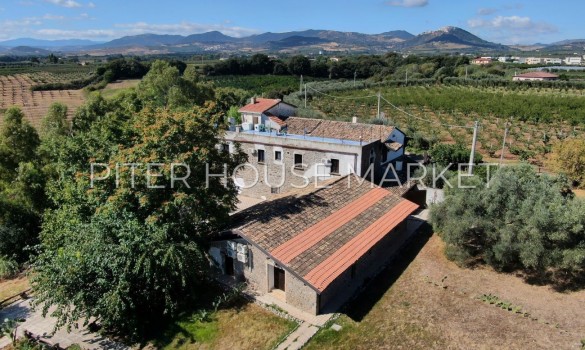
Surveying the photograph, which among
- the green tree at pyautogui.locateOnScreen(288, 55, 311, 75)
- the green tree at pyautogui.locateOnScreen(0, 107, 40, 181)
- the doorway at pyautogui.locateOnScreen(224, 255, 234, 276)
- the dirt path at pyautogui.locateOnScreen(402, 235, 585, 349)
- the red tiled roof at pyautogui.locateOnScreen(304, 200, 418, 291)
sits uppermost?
the green tree at pyautogui.locateOnScreen(288, 55, 311, 75)

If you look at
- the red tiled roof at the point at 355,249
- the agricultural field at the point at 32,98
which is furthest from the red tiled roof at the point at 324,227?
the agricultural field at the point at 32,98

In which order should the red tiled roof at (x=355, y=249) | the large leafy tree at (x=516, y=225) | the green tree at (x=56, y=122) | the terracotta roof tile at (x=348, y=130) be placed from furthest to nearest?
the green tree at (x=56, y=122) < the terracotta roof tile at (x=348, y=130) < the large leafy tree at (x=516, y=225) < the red tiled roof at (x=355, y=249)

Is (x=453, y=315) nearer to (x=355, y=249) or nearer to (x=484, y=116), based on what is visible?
(x=355, y=249)

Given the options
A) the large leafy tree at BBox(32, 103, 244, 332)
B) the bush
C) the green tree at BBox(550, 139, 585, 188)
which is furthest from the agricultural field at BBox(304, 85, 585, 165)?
the bush

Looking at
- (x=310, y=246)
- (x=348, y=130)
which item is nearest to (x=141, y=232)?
(x=310, y=246)

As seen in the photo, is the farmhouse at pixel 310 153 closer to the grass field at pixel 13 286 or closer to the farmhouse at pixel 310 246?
the farmhouse at pixel 310 246

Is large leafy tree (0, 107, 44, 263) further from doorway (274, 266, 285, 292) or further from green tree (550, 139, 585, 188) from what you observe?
green tree (550, 139, 585, 188)
